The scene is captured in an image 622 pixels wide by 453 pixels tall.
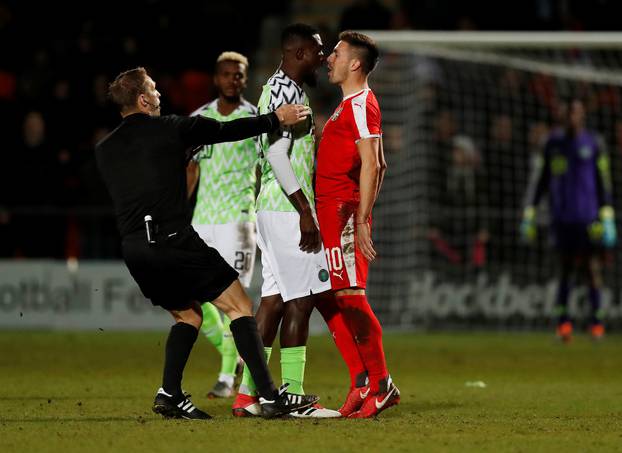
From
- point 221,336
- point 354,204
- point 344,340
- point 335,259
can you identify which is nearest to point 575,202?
point 221,336

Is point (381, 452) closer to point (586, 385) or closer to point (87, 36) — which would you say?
point (586, 385)

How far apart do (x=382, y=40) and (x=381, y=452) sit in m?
9.42

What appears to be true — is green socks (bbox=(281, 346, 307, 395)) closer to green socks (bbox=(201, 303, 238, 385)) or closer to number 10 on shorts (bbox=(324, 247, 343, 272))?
number 10 on shorts (bbox=(324, 247, 343, 272))

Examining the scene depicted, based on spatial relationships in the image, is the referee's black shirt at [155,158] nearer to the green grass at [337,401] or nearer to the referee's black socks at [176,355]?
the referee's black socks at [176,355]

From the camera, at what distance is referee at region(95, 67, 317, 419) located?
6602 millimetres

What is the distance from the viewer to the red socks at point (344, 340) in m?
7.21

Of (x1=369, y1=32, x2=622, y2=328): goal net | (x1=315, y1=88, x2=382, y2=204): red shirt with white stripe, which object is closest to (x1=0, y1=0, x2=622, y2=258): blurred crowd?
(x1=369, y1=32, x2=622, y2=328): goal net

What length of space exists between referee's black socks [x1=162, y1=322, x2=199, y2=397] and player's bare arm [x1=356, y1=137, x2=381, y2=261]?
1.06 metres

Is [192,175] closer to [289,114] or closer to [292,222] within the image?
[292,222]

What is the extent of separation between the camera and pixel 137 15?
733 inches

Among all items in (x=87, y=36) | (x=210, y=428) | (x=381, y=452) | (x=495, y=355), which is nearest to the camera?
(x=381, y=452)

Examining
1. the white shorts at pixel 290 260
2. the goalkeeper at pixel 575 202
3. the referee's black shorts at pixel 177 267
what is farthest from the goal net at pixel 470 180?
the referee's black shorts at pixel 177 267

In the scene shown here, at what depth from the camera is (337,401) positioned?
8.10 meters

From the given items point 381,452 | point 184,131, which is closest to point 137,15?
point 184,131
